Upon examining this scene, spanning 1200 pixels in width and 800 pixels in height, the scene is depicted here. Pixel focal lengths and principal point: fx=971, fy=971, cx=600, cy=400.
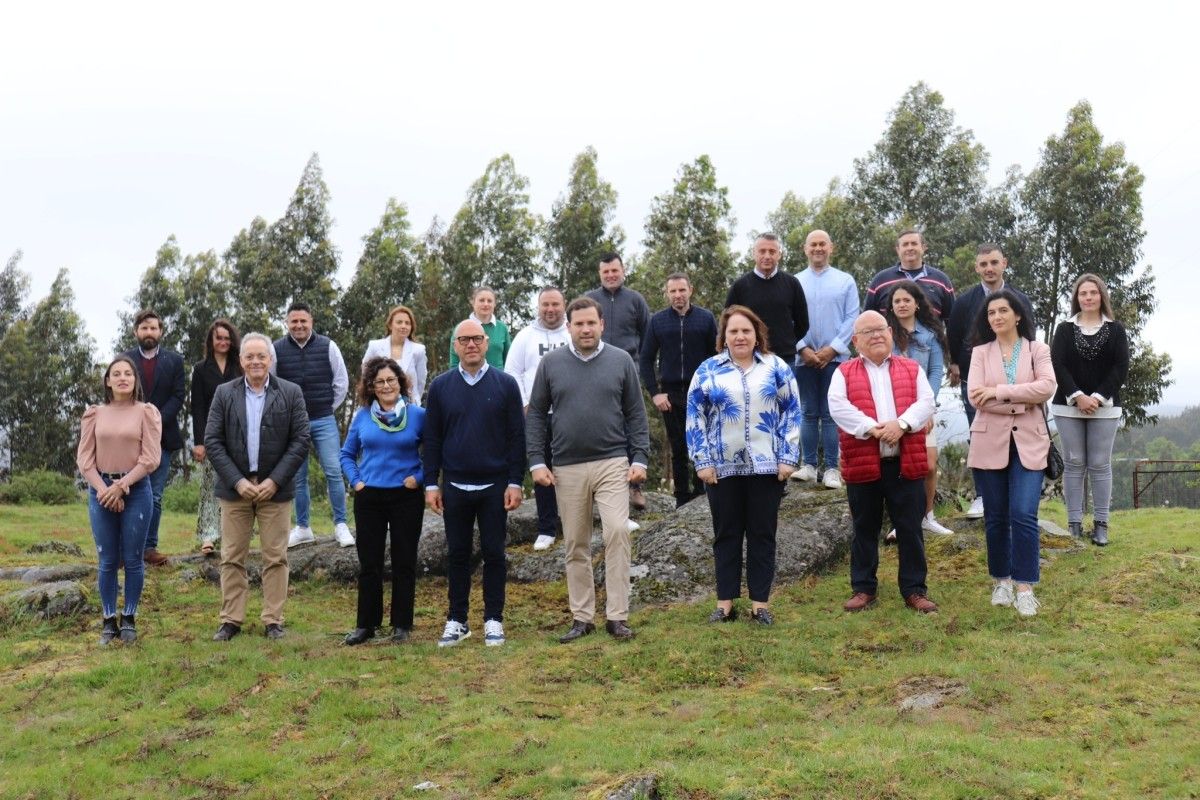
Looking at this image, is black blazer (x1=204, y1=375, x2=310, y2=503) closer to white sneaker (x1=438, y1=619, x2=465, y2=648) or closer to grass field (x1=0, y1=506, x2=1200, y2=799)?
grass field (x1=0, y1=506, x2=1200, y2=799)

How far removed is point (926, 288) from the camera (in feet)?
30.9

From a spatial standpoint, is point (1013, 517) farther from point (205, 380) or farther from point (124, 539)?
point (205, 380)

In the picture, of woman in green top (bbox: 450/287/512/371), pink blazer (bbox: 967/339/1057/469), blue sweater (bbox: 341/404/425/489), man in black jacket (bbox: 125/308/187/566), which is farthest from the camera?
woman in green top (bbox: 450/287/512/371)

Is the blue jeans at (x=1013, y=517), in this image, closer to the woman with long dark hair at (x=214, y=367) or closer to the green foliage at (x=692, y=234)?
the woman with long dark hair at (x=214, y=367)

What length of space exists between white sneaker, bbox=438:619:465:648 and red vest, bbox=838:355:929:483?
10.6 ft

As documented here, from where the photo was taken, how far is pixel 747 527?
24.2ft

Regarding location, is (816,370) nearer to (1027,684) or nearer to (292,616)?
(1027,684)

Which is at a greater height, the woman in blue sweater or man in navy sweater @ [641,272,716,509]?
man in navy sweater @ [641,272,716,509]

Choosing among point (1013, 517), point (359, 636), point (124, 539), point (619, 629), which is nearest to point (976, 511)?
point (1013, 517)

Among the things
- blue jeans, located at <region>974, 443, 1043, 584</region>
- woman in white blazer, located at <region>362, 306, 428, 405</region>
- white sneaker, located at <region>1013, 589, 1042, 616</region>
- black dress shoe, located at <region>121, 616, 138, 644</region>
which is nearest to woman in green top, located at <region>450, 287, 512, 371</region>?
woman in white blazer, located at <region>362, 306, 428, 405</region>

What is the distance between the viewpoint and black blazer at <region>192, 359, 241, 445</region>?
9.43 m

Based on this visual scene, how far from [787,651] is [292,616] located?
4648mm

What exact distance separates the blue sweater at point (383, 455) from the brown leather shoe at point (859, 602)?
352 centimetres

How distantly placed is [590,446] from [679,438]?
2919 millimetres
